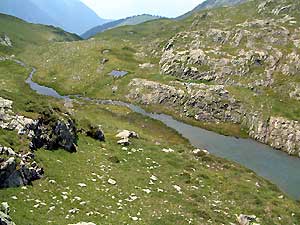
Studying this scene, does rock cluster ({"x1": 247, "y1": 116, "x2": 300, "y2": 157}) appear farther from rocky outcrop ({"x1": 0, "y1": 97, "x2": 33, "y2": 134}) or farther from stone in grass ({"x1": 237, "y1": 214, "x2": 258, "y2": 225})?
rocky outcrop ({"x1": 0, "y1": 97, "x2": 33, "y2": 134})

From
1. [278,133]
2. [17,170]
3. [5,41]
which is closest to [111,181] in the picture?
[17,170]

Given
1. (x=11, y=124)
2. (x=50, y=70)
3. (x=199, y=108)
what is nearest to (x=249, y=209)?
(x=11, y=124)

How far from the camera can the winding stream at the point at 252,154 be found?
5775 cm

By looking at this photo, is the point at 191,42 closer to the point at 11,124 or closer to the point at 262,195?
the point at 262,195

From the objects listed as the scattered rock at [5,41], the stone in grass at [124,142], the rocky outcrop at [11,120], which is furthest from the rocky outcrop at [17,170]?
the scattered rock at [5,41]

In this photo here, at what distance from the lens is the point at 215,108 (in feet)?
296

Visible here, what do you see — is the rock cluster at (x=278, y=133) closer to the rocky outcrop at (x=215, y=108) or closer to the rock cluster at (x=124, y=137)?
the rocky outcrop at (x=215, y=108)

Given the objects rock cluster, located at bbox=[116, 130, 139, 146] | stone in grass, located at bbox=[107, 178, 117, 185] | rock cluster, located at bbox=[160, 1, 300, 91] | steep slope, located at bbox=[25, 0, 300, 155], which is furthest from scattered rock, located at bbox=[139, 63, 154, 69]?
stone in grass, located at bbox=[107, 178, 117, 185]

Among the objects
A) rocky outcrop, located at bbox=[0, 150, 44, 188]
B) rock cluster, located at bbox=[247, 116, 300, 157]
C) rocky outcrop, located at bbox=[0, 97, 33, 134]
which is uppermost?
rocky outcrop, located at bbox=[0, 97, 33, 134]

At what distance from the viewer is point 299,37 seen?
4252 inches

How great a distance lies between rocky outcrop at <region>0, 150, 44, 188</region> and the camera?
30.2 metres

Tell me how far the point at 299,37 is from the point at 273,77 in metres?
19.0

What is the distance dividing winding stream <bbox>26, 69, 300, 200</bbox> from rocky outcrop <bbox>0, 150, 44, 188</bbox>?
34061mm

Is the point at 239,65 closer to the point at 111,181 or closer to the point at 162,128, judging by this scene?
the point at 162,128
